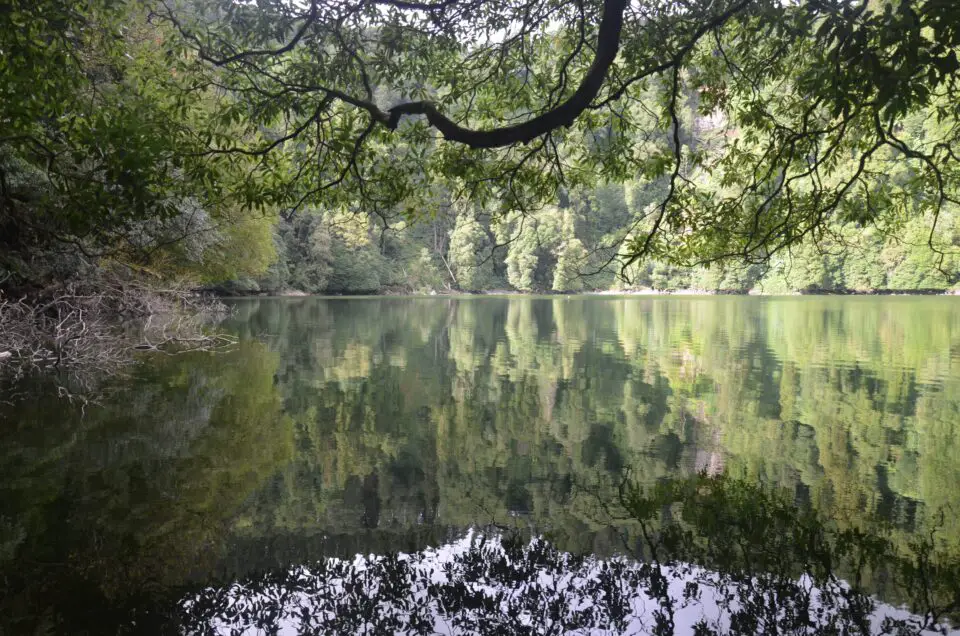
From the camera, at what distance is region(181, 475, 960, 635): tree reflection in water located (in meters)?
3.84

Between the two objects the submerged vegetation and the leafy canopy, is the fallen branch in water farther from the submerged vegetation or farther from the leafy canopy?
the leafy canopy

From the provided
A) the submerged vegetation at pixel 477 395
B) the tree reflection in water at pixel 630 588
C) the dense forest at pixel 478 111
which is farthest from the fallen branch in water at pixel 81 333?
the tree reflection in water at pixel 630 588

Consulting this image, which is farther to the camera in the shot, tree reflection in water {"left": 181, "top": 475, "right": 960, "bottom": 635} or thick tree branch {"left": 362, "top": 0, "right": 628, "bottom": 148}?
thick tree branch {"left": 362, "top": 0, "right": 628, "bottom": 148}

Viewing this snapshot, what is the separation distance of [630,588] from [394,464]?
3.52 meters

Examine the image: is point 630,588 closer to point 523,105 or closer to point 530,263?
point 523,105

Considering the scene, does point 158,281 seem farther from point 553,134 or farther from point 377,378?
point 553,134

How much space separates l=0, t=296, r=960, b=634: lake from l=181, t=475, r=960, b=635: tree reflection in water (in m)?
0.06

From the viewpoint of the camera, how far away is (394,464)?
23.5 feet

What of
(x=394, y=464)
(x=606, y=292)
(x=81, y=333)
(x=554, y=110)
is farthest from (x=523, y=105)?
(x=606, y=292)

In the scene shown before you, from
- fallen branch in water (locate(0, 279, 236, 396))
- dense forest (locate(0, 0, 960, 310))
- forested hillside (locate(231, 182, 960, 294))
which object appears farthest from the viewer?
forested hillside (locate(231, 182, 960, 294))

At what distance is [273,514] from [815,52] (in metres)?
6.35

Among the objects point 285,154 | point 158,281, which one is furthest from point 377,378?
point 158,281

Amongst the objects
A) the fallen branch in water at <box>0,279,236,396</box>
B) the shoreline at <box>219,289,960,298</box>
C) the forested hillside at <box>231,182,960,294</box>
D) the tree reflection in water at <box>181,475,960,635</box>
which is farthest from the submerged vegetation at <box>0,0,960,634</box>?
the shoreline at <box>219,289,960,298</box>

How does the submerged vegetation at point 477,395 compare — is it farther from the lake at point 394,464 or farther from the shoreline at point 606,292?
the shoreline at point 606,292
